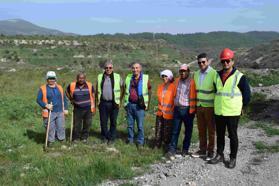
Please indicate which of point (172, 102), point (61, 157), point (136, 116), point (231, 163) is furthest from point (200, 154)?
point (61, 157)

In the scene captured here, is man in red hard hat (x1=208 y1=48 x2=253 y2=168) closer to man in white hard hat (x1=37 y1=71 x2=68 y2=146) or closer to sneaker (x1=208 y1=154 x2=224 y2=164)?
sneaker (x1=208 y1=154 x2=224 y2=164)

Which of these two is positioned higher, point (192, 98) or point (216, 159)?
point (192, 98)

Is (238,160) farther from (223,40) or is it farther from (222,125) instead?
(223,40)

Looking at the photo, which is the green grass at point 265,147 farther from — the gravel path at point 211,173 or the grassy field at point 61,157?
the grassy field at point 61,157

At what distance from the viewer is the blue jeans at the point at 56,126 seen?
33.5 ft

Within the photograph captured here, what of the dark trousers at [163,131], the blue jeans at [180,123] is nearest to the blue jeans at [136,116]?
the dark trousers at [163,131]

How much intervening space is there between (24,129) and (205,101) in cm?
588

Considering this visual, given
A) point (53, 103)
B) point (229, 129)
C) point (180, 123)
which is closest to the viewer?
point (229, 129)

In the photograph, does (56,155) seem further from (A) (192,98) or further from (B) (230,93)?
(B) (230,93)

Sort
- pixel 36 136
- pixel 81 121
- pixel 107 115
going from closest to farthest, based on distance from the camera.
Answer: pixel 107 115, pixel 81 121, pixel 36 136

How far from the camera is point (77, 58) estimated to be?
239ft

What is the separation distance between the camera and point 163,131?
9664 mm

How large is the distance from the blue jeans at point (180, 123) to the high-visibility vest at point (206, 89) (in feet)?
1.82

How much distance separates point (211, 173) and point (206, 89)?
1645 millimetres
